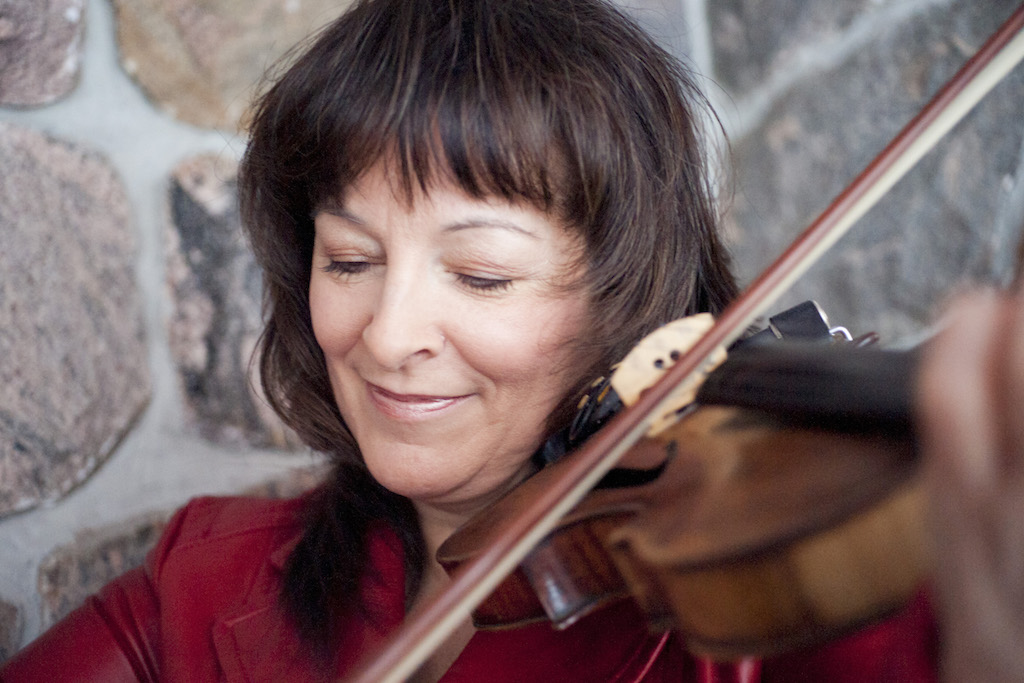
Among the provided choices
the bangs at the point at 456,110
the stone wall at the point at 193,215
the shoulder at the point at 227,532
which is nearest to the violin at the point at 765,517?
the bangs at the point at 456,110

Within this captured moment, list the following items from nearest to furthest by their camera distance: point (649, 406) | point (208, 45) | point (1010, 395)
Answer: point (1010, 395) → point (649, 406) → point (208, 45)

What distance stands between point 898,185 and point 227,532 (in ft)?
3.72

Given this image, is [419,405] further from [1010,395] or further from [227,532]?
[1010,395]

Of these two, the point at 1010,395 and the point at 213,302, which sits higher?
the point at 1010,395

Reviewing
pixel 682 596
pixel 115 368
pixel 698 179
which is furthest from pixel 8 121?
pixel 682 596

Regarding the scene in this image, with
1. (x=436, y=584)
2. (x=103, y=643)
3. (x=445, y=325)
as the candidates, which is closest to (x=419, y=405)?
(x=445, y=325)

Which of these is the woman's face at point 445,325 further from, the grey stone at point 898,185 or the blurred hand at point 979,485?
the grey stone at point 898,185

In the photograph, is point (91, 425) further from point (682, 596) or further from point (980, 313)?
point (980, 313)

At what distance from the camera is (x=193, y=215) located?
44.7 inches

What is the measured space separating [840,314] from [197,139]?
105 centimetres

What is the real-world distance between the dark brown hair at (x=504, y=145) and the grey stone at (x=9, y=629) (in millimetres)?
358

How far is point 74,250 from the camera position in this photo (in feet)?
3.32

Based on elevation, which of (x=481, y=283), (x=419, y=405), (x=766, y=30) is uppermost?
(x=766, y=30)

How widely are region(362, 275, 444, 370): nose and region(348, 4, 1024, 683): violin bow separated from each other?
0.56ft
